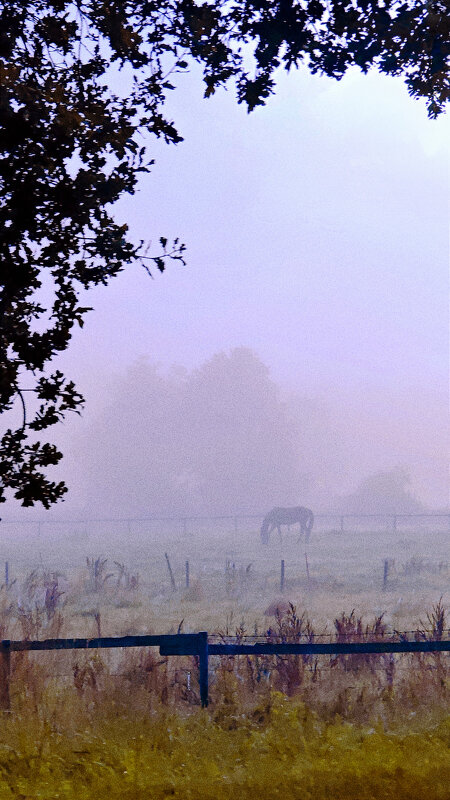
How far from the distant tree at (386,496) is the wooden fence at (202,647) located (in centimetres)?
8529

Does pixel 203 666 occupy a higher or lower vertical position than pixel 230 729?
higher

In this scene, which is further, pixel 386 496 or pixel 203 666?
pixel 386 496

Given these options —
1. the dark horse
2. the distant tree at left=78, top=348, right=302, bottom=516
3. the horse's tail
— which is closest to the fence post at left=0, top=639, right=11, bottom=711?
the horse's tail

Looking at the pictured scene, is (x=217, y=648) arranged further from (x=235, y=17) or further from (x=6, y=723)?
(x=235, y=17)

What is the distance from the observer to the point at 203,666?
842cm

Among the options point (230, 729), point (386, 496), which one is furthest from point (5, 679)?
point (386, 496)

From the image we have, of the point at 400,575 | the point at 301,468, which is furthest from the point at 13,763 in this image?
the point at 301,468

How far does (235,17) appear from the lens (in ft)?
25.5

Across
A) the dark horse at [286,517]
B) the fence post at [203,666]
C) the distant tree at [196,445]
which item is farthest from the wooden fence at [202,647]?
the distant tree at [196,445]

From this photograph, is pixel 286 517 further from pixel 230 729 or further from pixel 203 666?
pixel 230 729

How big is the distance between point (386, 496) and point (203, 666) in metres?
86.1

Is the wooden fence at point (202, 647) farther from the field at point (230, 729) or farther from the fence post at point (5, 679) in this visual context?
the field at point (230, 729)

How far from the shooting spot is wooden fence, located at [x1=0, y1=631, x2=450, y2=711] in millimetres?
8203

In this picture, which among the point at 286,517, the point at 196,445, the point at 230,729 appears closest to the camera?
the point at 230,729
